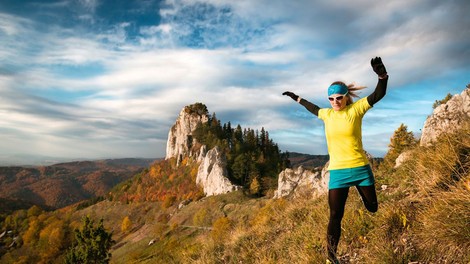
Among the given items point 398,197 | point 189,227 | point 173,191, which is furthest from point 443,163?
point 173,191

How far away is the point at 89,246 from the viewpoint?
2040 inches

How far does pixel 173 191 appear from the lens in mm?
142250

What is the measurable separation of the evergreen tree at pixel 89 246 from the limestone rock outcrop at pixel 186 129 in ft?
363

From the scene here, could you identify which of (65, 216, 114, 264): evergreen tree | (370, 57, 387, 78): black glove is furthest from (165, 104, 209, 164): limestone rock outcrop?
(370, 57, 387, 78): black glove

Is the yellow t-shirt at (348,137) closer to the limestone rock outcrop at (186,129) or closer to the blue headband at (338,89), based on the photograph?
the blue headband at (338,89)

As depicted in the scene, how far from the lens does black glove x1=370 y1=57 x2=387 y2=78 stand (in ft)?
13.5

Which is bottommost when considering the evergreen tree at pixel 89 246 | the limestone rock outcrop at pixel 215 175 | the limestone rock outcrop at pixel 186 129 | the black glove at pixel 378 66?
the evergreen tree at pixel 89 246

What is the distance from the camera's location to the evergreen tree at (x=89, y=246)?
5028cm

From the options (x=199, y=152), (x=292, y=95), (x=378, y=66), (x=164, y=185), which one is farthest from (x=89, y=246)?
(x=199, y=152)

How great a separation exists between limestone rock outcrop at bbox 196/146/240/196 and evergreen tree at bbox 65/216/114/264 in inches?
2150

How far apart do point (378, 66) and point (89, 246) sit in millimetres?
59749

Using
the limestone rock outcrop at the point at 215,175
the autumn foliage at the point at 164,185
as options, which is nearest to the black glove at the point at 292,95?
the limestone rock outcrop at the point at 215,175

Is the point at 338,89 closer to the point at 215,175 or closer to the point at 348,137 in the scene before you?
the point at 348,137

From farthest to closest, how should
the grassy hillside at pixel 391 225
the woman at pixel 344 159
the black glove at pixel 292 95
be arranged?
1. the black glove at pixel 292 95
2. the woman at pixel 344 159
3. the grassy hillside at pixel 391 225
